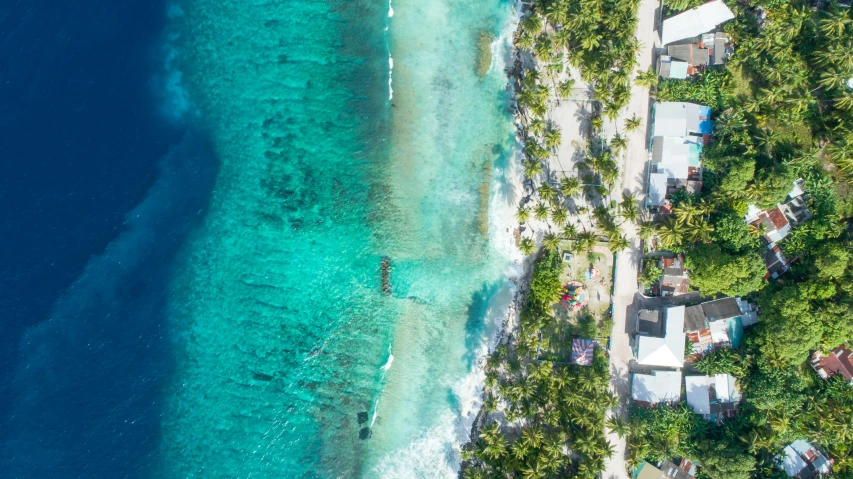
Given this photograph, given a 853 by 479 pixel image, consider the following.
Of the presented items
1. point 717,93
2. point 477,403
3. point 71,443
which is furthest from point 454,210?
point 71,443

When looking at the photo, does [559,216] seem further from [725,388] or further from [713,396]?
[713,396]

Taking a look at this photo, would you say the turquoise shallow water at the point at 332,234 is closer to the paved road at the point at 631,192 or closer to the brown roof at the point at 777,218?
the paved road at the point at 631,192

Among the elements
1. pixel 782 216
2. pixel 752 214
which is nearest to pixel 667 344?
pixel 752 214

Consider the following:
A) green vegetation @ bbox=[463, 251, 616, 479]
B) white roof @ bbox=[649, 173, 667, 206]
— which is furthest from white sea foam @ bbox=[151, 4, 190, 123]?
white roof @ bbox=[649, 173, 667, 206]

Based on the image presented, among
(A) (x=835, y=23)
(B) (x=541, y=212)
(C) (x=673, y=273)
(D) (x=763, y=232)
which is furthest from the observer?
(C) (x=673, y=273)

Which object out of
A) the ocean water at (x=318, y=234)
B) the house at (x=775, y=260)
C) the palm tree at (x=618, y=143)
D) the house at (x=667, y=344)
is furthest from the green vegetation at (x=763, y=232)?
the ocean water at (x=318, y=234)

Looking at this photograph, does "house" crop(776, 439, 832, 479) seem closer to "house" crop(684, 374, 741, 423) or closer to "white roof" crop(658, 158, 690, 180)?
"house" crop(684, 374, 741, 423)

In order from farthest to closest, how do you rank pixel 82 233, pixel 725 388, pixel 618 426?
pixel 82 233 < pixel 725 388 < pixel 618 426
